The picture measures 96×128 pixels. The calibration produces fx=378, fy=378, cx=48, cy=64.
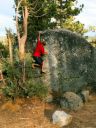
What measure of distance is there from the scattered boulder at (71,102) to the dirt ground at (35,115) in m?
0.24

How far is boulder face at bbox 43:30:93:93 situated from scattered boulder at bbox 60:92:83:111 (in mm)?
1812

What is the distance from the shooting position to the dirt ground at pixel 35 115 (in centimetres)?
1295

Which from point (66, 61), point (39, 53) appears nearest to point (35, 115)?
point (39, 53)

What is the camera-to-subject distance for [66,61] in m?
17.5

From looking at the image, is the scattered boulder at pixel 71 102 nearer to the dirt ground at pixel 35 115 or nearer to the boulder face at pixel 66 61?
the dirt ground at pixel 35 115

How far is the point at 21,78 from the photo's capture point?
15.9 metres

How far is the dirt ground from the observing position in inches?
510

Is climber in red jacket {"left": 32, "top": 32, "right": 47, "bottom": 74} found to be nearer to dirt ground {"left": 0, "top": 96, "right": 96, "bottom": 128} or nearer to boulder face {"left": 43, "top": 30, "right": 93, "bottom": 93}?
boulder face {"left": 43, "top": 30, "right": 93, "bottom": 93}

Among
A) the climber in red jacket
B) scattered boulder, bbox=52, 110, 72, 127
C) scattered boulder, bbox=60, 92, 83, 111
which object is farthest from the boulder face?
scattered boulder, bbox=52, 110, 72, 127

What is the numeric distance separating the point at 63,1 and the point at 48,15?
22.2ft

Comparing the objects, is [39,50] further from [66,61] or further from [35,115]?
[35,115]

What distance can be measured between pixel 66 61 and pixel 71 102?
10.0 feet

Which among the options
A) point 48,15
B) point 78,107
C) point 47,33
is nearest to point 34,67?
point 47,33

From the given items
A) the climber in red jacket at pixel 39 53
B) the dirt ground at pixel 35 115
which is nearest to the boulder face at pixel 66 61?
the climber in red jacket at pixel 39 53
